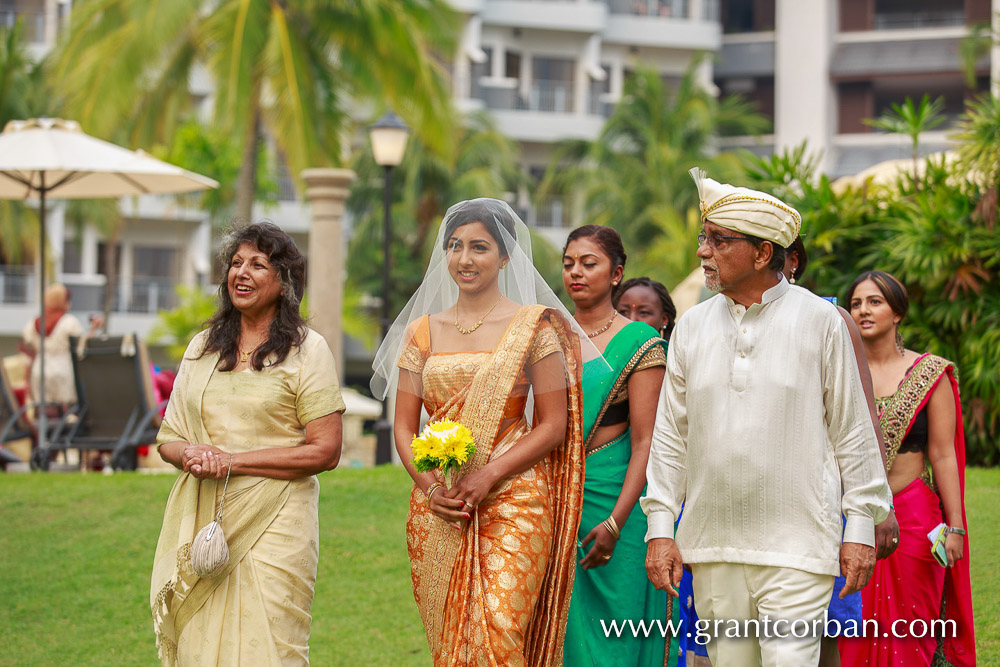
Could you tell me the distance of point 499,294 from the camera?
4652 mm

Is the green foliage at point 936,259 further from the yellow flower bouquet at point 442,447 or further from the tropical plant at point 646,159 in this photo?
the tropical plant at point 646,159

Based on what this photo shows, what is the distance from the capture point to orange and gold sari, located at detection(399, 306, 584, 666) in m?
4.22

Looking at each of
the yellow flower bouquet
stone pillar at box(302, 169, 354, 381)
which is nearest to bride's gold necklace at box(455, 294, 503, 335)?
the yellow flower bouquet

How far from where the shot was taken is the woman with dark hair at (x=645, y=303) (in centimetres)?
607

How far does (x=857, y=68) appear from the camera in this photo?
126 feet

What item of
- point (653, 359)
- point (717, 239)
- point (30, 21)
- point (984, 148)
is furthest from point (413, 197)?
point (717, 239)

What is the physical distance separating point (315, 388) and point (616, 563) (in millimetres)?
1436

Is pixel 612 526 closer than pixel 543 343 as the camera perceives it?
No

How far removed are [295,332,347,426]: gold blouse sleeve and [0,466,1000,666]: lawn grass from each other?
8.05ft

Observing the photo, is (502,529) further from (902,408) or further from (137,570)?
(137,570)

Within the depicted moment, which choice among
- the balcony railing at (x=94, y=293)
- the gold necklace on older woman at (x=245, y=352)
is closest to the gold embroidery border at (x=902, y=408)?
the gold necklace on older woman at (x=245, y=352)

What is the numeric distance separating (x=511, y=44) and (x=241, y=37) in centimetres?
2133

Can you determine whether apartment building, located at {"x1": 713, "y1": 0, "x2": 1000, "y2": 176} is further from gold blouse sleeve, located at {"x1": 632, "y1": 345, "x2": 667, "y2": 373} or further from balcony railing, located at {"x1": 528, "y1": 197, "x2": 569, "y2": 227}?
gold blouse sleeve, located at {"x1": 632, "y1": 345, "x2": 667, "y2": 373}

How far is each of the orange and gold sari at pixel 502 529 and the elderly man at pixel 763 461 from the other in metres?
0.56
